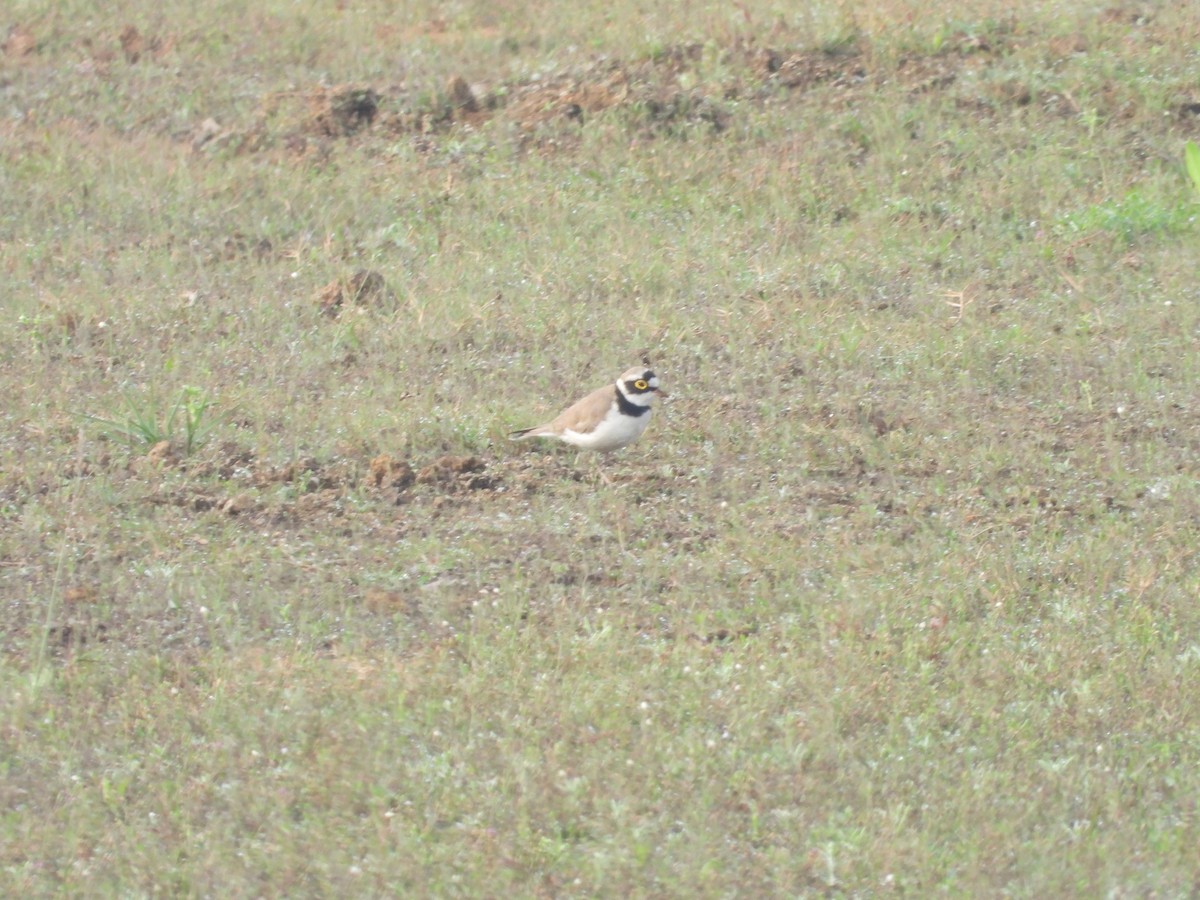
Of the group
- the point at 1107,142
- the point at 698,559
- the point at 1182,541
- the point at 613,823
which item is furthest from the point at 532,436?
the point at 1107,142

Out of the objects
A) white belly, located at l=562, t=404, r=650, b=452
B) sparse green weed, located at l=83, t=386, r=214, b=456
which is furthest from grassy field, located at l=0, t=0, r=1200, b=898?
white belly, located at l=562, t=404, r=650, b=452

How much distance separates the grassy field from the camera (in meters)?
5.70

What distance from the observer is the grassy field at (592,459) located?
224 inches

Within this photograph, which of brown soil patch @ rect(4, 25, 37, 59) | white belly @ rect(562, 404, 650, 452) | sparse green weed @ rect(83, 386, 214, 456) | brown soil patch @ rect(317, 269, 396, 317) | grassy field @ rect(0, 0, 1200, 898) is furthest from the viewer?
brown soil patch @ rect(4, 25, 37, 59)

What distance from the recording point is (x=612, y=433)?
9.14 metres

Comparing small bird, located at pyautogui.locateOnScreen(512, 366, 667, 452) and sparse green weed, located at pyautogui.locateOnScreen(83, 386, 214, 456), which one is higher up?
sparse green weed, located at pyautogui.locateOnScreen(83, 386, 214, 456)

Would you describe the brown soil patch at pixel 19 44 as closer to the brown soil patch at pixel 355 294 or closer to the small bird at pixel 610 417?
the brown soil patch at pixel 355 294

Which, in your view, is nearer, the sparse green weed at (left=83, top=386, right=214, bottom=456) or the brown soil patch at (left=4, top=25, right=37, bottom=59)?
the sparse green weed at (left=83, top=386, right=214, bottom=456)

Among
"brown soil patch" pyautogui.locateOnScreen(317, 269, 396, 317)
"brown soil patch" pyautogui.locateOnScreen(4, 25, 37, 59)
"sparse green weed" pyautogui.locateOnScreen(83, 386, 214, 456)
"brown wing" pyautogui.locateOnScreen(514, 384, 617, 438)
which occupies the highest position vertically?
"brown soil patch" pyautogui.locateOnScreen(4, 25, 37, 59)

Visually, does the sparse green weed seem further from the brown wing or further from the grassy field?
the brown wing

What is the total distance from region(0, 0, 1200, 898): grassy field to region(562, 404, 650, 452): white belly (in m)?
0.24

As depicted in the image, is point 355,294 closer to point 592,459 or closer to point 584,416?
point 592,459

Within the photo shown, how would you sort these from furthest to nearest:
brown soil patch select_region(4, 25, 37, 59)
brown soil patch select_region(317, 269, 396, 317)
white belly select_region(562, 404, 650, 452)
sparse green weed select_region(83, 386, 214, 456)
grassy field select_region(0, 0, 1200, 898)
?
brown soil patch select_region(4, 25, 37, 59) → brown soil patch select_region(317, 269, 396, 317) → sparse green weed select_region(83, 386, 214, 456) → white belly select_region(562, 404, 650, 452) → grassy field select_region(0, 0, 1200, 898)

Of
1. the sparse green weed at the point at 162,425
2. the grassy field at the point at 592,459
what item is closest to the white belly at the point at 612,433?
the grassy field at the point at 592,459
